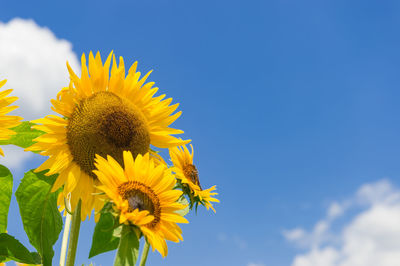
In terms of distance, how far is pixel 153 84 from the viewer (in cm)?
241

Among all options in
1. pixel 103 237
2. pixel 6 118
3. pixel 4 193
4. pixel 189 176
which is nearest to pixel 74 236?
pixel 103 237

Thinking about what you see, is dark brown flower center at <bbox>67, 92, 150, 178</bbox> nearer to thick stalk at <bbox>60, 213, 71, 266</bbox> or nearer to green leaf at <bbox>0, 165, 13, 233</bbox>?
green leaf at <bbox>0, 165, 13, 233</bbox>

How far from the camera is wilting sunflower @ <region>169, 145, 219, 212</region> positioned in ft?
10.3

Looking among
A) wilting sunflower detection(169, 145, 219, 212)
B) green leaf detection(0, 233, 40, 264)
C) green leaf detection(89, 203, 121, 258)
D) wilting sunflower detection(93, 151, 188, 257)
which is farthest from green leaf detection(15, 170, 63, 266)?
wilting sunflower detection(169, 145, 219, 212)

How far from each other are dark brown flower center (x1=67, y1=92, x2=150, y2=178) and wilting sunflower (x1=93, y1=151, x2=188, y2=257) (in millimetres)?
130

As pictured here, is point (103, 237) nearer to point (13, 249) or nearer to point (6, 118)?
point (13, 249)

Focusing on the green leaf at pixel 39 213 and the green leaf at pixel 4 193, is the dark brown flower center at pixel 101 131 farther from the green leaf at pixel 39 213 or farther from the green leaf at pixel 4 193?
the green leaf at pixel 4 193

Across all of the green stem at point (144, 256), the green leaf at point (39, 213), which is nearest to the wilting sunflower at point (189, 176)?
the green stem at point (144, 256)

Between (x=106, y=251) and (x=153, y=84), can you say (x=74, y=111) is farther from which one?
(x=106, y=251)

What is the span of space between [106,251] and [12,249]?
0.40m

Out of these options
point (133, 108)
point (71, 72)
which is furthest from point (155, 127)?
point (71, 72)

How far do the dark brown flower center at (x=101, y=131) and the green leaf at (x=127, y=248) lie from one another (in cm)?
38

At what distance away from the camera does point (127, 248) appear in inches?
74.9

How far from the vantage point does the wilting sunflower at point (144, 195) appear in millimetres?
1927
